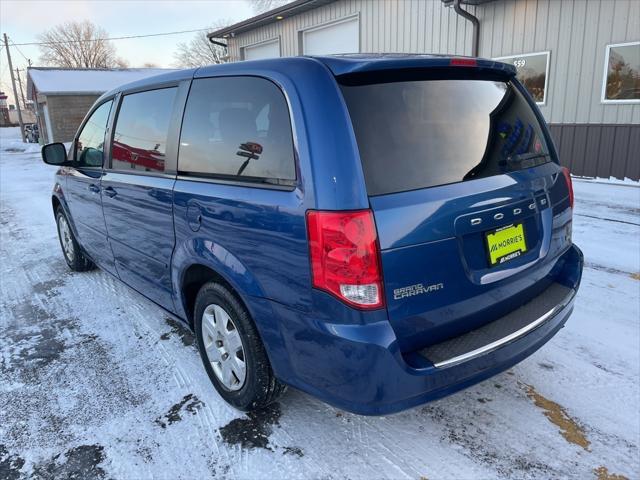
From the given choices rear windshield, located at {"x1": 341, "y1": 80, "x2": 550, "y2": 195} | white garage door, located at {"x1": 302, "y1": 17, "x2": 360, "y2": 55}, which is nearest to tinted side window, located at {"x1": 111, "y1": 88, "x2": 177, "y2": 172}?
rear windshield, located at {"x1": 341, "y1": 80, "x2": 550, "y2": 195}

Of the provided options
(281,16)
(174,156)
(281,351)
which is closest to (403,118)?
(281,351)

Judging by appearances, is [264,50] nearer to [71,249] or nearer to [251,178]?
[71,249]

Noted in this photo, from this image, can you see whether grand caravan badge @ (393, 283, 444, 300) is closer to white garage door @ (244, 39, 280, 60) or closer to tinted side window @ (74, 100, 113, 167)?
tinted side window @ (74, 100, 113, 167)

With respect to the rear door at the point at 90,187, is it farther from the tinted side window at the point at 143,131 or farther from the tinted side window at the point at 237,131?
the tinted side window at the point at 237,131

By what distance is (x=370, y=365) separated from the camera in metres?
1.85

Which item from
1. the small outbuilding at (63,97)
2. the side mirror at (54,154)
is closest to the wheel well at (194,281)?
the side mirror at (54,154)

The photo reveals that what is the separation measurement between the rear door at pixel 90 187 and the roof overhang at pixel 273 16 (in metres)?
11.4

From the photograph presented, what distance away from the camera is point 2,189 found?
11547 mm

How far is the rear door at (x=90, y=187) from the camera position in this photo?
3766 millimetres

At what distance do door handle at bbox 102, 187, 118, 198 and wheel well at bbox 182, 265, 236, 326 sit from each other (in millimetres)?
1044

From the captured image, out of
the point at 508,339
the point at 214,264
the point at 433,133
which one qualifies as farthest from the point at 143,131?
the point at 508,339

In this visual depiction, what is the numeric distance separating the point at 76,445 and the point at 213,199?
54.8 inches

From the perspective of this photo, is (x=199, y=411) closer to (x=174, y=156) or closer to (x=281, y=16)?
(x=174, y=156)

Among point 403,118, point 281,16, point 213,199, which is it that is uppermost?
point 281,16
